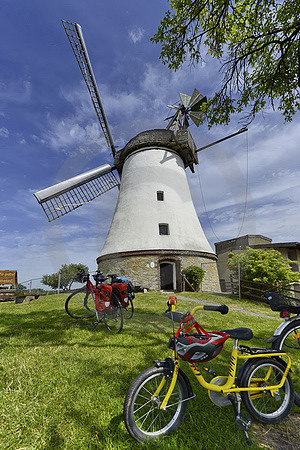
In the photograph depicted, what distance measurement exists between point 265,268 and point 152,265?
20.5 feet

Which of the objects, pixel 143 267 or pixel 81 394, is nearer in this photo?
pixel 81 394

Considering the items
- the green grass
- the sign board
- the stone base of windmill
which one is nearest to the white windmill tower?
the stone base of windmill

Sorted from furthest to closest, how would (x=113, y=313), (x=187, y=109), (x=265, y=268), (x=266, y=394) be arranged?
(x=187, y=109) → (x=265, y=268) → (x=113, y=313) → (x=266, y=394)

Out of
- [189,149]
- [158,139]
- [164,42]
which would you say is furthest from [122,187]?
[164,42]

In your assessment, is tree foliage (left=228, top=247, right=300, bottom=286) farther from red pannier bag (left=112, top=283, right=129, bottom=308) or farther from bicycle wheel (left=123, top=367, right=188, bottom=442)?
bicycle wheel (left=123, top=367, right=188, bottom=442)

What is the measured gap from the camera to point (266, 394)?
2.36 meters

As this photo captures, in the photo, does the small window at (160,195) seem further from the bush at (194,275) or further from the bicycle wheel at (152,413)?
the bicycle wheel at (152,413)

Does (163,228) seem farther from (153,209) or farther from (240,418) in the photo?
(240,418)

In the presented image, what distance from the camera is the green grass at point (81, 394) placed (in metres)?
1.95

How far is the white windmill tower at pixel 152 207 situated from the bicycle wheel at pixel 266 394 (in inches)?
450

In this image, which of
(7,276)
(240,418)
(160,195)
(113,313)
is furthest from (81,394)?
(160,195)

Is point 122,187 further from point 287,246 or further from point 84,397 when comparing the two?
point 84,397

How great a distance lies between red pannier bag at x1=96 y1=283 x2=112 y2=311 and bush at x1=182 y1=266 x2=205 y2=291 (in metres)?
9.41

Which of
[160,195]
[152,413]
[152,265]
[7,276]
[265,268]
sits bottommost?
[152,413]
